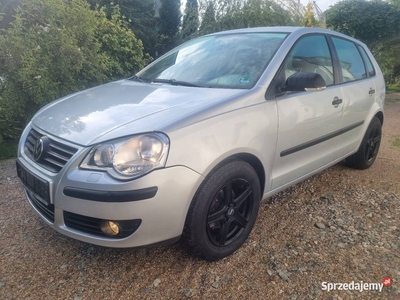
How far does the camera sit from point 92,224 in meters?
2.01

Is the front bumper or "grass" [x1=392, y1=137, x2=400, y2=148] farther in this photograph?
"grass" [x1=392, y1=137, x2=400, y2=148]

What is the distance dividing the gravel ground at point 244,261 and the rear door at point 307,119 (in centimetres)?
43

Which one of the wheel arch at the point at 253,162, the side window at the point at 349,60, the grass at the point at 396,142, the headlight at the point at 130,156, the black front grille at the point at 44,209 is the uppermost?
the side window at the point at 349,60

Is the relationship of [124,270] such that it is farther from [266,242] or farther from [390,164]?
[390,164]

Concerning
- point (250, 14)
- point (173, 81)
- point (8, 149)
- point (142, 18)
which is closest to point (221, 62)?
point (173, 81)

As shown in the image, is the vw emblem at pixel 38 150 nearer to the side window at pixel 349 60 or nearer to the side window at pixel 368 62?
the side window at pixel 349 60

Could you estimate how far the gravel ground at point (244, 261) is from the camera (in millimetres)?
2092

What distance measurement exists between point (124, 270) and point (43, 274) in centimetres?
52

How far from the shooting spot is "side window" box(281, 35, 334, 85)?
2.82 m

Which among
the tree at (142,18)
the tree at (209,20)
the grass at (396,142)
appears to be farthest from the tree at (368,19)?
the grass at (396,142)

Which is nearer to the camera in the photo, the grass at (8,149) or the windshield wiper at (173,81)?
the windshield wiper at (173,81)

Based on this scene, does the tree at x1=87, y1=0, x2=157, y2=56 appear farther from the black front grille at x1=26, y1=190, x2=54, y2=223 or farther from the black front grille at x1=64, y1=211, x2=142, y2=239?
the black front grille at x1=64, y1=211, x2=142, y2=239

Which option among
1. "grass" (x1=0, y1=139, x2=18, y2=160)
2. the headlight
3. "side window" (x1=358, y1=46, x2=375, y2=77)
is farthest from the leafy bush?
"side window" (x1=358, y1=46, x2=375, y2=77)

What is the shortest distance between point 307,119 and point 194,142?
118 centimetres
